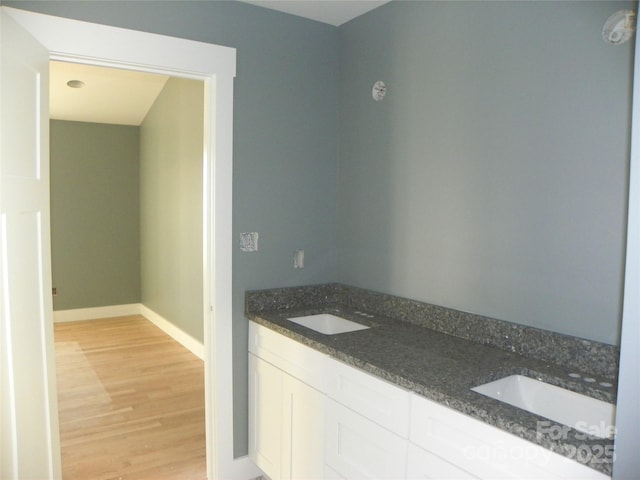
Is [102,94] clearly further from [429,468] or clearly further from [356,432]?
[429,468]

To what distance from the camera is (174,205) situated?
5043 mm

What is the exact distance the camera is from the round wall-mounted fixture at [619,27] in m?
1.53

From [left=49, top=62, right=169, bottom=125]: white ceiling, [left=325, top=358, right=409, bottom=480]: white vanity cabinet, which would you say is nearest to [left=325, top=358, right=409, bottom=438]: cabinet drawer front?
[left=325, top=358, right=409, bottom=480]: white vanity cabinet

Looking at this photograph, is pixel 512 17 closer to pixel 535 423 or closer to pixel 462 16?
pixel 462 16

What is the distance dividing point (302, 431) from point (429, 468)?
76cm

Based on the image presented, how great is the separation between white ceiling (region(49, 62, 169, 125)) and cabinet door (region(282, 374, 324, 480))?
3.38 metres

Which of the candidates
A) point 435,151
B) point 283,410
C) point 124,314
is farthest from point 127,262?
point 435,151

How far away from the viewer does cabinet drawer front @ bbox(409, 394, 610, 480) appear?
1.19 meters

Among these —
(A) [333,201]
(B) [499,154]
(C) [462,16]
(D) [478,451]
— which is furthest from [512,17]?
(D) [478,451]

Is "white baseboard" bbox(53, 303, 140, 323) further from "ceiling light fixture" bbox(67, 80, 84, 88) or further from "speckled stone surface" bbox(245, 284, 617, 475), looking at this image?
"speckled stone surface" bbox(245, 284, 617, 475)

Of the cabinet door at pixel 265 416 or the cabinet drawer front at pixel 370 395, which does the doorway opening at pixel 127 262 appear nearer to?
the cabinet door at pixel 265 416

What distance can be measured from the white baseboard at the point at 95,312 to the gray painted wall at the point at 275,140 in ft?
13.4

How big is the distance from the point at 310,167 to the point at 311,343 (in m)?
1.08

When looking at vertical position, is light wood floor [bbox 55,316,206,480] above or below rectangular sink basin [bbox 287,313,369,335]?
below
